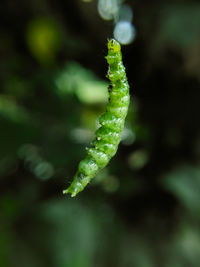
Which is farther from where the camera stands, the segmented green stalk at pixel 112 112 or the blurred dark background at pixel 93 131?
the blurred dark background at pixel 93 131

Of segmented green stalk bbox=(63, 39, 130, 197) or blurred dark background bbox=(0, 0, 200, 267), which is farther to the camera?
blurred dark background bbox=(0, 0, 200, 267)

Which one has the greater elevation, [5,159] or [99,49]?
[99,49]

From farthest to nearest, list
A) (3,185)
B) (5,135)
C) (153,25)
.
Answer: (3,185) < (153,25) < (5,135)

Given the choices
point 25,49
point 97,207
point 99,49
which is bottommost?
point 97,207

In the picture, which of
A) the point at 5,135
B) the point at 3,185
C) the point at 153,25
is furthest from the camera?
the point at 3,185

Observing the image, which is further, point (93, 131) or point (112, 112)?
point (93, 131)

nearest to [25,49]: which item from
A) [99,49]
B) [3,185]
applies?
[99,49]

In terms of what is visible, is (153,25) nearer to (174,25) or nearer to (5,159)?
(174,25)

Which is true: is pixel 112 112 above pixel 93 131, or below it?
below
